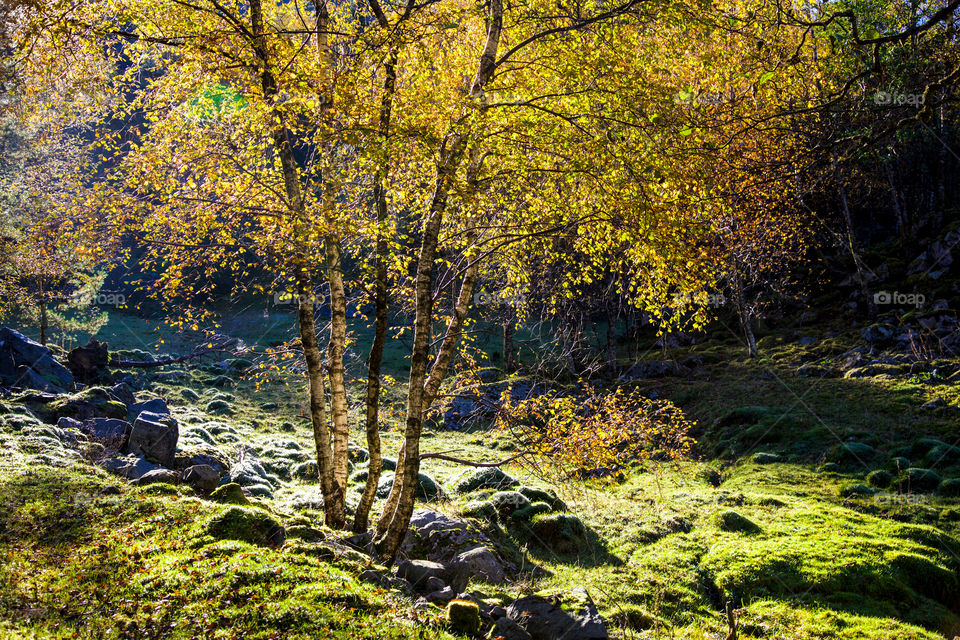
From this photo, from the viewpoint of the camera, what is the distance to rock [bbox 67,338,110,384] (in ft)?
83.2

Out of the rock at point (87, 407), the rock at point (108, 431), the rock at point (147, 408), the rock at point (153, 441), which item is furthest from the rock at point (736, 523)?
the rock at point (87, 407)

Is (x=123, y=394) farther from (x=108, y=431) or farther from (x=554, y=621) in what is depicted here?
(x=554, y=621)

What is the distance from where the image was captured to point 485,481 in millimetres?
16125

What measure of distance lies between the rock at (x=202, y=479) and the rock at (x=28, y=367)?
10631mm

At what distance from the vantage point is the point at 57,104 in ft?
28.6

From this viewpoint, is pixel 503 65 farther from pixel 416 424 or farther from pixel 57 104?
pixel 57 104

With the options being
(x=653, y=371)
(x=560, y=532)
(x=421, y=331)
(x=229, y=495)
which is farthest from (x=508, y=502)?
(x=653, y=371)

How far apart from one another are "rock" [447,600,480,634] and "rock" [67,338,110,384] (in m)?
24.0

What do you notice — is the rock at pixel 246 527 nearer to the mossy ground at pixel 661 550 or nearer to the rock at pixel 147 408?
the mossy ground at pixel 661 550

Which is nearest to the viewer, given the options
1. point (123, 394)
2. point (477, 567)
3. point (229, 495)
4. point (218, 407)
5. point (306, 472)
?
point (477, 567)

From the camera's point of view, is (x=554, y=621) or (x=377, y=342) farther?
(x=377, y=342)

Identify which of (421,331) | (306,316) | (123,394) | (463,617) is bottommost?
(463,617)

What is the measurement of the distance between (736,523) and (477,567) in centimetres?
617

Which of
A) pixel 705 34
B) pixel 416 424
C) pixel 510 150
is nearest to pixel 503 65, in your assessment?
pixel 510 150
